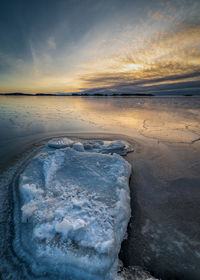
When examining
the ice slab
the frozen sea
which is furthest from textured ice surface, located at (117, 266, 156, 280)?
the ice slab

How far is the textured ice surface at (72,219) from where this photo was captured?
1399 mm

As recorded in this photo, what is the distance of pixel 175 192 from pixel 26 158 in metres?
4.21

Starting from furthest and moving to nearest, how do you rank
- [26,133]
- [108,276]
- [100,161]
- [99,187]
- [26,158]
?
1. [26,133]
2. [26,158]
3. [100,161]
4. [99,187]
5. [108,276]

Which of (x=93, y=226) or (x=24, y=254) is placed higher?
(x=93, y=226)

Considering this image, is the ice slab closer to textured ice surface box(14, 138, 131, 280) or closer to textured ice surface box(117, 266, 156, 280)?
textured ice surface box(14, 138, 131, 280)

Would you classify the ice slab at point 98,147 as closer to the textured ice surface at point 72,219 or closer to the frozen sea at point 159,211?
the frozen sea at point 159,211

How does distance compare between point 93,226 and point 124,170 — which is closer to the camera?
point 93,226

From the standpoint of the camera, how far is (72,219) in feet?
5.86

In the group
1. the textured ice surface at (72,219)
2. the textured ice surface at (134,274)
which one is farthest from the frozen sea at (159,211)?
the textured ice surface at (72,219)

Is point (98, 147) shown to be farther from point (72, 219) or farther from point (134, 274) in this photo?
point (134, 274)

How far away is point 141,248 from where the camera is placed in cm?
166

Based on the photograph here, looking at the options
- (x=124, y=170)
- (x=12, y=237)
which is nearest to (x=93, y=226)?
(x=12, y=237)

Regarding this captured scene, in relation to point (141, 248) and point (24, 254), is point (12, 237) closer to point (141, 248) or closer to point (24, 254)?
point (24, 254)

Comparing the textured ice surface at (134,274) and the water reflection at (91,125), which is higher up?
the water reflection at (91,125)
